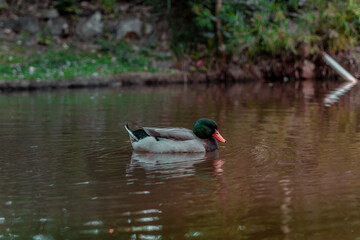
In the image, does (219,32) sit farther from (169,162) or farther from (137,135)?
(169,162)

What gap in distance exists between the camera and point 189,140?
8.32m

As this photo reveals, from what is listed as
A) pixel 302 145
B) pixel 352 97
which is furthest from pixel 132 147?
pixel 352 97

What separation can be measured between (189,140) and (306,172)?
1.99 meters

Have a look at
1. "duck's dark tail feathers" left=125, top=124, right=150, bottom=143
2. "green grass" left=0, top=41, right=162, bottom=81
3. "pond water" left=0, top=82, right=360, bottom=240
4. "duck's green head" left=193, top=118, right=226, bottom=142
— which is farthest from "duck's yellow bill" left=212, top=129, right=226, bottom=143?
"green grass" left=0, top=41, right=162, bottom=81

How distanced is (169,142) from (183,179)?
1.70 metres

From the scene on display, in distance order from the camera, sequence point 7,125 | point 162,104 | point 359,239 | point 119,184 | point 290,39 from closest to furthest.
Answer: point 359,239
point 119,184
point 7,125
point 162,104
point 290,39

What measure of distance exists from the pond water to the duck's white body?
13 centimetres

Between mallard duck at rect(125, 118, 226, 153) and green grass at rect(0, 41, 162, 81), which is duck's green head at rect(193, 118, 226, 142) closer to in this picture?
mallard duck at rect(125, 118, 226, 153)

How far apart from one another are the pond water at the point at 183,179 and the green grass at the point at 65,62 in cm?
912

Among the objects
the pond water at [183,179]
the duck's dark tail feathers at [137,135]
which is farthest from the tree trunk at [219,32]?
the duck's dark tail feathers at [137,135]

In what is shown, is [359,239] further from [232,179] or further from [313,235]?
[232,179]

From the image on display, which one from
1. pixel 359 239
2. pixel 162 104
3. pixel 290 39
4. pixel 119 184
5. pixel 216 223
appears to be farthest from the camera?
pixel 290 39

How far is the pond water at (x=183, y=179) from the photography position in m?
4.87

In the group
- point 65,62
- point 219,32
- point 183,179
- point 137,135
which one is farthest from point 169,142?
point 219,32
